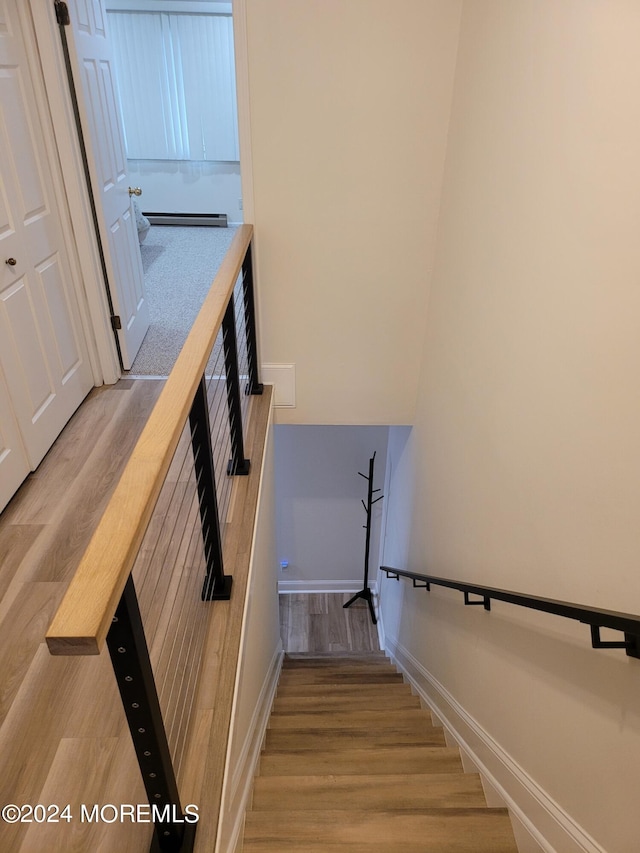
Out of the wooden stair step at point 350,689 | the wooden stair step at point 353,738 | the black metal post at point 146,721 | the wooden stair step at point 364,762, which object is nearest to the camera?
the black metal post at point 146,721

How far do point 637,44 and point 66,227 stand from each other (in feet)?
8.36

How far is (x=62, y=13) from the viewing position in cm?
253

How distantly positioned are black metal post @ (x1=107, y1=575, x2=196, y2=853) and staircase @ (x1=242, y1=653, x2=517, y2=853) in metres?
0.63

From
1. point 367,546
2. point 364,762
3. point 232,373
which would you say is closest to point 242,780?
point 364,762

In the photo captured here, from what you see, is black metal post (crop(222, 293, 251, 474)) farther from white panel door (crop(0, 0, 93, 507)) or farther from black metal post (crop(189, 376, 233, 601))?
white panel door (crop(0, 0, 93, 507))

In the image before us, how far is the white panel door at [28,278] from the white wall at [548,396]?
6.36 feet

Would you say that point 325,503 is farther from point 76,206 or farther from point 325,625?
point 76,206

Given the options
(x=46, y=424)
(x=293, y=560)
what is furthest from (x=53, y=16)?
(x=293, y=560)

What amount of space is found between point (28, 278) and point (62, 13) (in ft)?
3.96

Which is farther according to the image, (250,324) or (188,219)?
(188,219)

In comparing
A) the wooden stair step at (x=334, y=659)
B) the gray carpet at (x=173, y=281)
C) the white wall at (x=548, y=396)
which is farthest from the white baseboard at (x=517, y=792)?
the gray carpet at (x=173, y=281)

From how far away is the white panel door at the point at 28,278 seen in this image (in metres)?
2.32

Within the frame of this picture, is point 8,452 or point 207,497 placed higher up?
point 207,497

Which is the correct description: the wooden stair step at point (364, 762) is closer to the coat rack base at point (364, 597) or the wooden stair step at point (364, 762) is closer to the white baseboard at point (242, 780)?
the white baseboard at point (242, 780)
